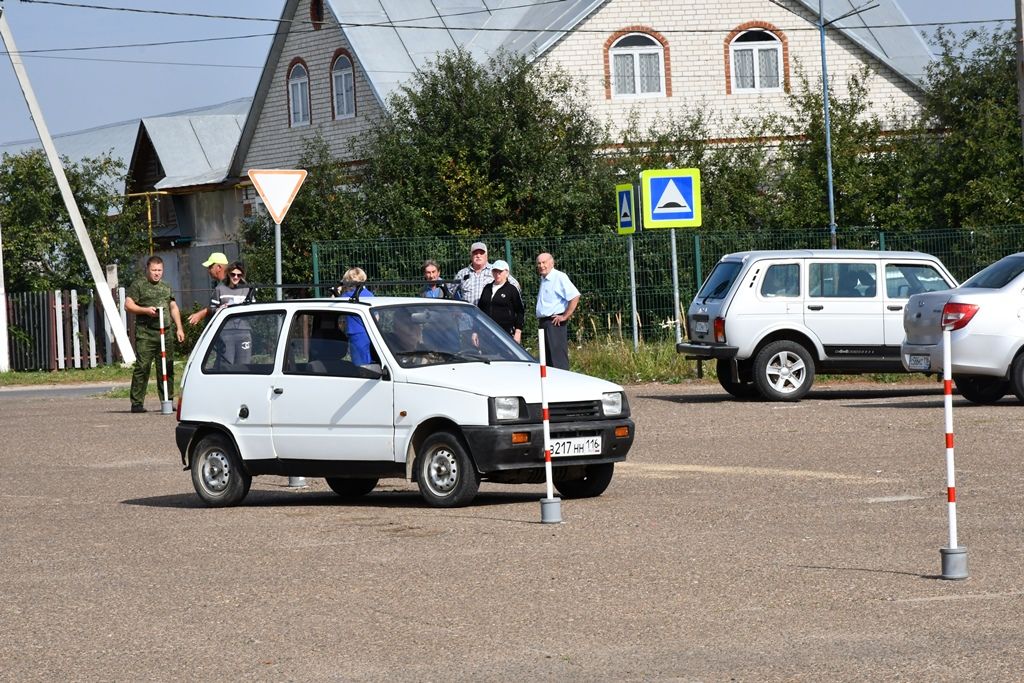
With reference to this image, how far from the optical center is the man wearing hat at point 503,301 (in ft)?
61.6

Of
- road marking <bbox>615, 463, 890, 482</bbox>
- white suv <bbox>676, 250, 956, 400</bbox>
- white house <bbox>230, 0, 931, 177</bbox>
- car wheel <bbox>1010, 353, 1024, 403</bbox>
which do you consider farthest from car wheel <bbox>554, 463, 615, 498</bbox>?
white house <bbox>230, 0, 931, 177</bbox>

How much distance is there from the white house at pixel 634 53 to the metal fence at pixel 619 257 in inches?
634

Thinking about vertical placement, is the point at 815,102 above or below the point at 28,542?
above

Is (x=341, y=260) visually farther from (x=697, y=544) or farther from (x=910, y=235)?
(x=697, y=544)

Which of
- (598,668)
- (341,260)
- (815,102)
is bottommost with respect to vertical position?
(598,668)

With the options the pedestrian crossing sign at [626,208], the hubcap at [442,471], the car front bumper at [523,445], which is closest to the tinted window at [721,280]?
the pedestrian crossing sign at [626,208]

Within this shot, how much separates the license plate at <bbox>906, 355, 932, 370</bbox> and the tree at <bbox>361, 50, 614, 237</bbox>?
61.8 ft

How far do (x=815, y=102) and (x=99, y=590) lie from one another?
34.8 m

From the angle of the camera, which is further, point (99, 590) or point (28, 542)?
point (28, 542)

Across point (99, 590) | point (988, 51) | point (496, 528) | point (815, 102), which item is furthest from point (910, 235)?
point (99, 590)

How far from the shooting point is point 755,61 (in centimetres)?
4894

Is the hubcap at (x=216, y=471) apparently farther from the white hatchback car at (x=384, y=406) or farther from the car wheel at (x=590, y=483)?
the car wheel at (x=590, y=483)

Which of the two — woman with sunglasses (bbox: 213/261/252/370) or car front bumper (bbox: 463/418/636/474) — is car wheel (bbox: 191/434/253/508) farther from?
car front bumper (bbox: 463/418/636/474)

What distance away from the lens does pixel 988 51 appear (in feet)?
122
